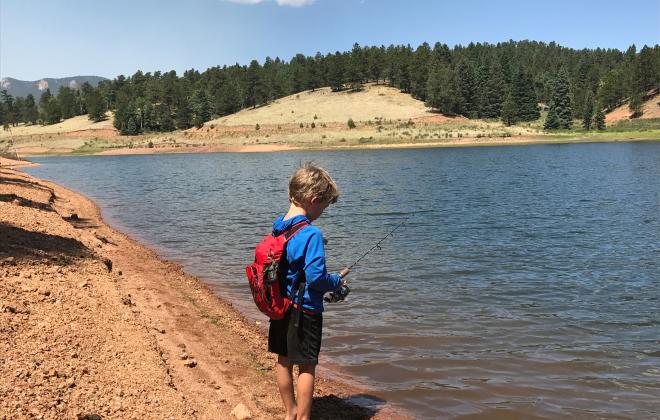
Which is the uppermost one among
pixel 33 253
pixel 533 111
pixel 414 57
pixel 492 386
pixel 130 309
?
pixel 414 57

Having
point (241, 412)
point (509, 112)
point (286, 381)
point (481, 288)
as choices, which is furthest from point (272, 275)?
point (509, 112)

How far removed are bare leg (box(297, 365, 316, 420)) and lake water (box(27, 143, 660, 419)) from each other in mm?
2027

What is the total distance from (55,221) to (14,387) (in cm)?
1091


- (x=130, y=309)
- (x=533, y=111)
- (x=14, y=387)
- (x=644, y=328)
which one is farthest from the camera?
(x=533, y=111)

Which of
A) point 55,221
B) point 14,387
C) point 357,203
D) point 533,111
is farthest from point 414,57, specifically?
point 14,387

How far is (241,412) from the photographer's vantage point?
5.36 m

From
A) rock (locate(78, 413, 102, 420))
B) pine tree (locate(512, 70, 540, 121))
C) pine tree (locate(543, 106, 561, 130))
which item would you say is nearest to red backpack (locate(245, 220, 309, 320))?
rock (locate(78, 413, 102, 420))

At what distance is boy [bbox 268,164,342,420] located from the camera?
4.27 meters

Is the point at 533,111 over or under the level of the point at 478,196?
over

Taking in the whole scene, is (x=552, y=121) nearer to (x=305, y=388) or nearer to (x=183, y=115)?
(x=183, y=115)

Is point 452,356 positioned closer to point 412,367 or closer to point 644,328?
point 412,367

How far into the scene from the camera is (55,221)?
1441 centimetres

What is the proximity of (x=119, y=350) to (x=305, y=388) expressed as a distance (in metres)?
2.65

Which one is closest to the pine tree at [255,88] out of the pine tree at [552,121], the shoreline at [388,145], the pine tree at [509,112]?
the shoreline at [388,145]
